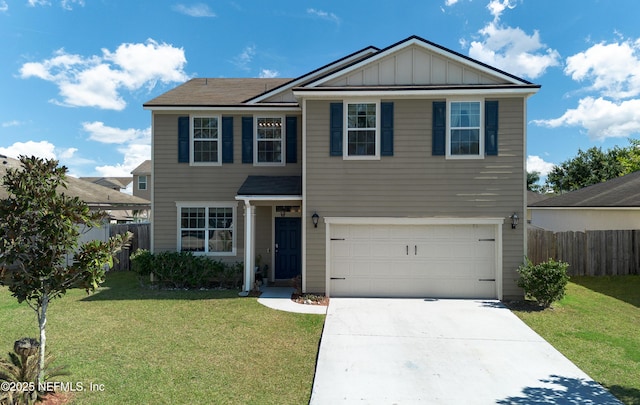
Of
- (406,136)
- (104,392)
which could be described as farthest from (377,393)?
(406,136)

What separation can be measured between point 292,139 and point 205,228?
372 cm

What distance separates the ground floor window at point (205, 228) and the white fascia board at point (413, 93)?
4.24 meters

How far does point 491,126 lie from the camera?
907 cm

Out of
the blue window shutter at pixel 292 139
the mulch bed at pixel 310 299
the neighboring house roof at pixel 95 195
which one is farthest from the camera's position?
the neighboring house roof at pixel 95 195

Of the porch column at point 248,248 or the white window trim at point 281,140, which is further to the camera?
the white window trim at point 281,140

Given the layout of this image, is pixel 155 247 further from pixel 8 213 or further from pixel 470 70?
pixel 470 70

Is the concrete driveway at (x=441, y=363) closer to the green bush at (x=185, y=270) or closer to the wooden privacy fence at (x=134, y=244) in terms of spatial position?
the green bush at (x=185, y=270)

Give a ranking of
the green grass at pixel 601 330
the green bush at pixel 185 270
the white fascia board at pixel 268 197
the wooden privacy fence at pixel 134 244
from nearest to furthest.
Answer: the green grass at pixel 601 330
the white fascia board at pixel 268 197
the green bush at pixel 185 270
the wooden privacy fence at pixel 134 244

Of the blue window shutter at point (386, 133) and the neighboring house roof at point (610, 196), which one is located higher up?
the blue window shutter at point (386, 133)

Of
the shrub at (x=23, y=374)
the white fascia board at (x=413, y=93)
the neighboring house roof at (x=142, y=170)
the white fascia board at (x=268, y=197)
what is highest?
the neighboring house roof at (x=142, y=170)

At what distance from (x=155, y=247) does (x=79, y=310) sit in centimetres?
293

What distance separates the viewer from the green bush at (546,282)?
814 centimetres

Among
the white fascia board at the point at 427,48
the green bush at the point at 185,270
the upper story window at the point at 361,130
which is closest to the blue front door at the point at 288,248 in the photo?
the green bush at the point at 185,270

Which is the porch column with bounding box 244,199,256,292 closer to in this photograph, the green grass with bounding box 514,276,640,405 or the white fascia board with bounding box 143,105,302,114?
the white fascia board with bounding box 143,105,302,114
